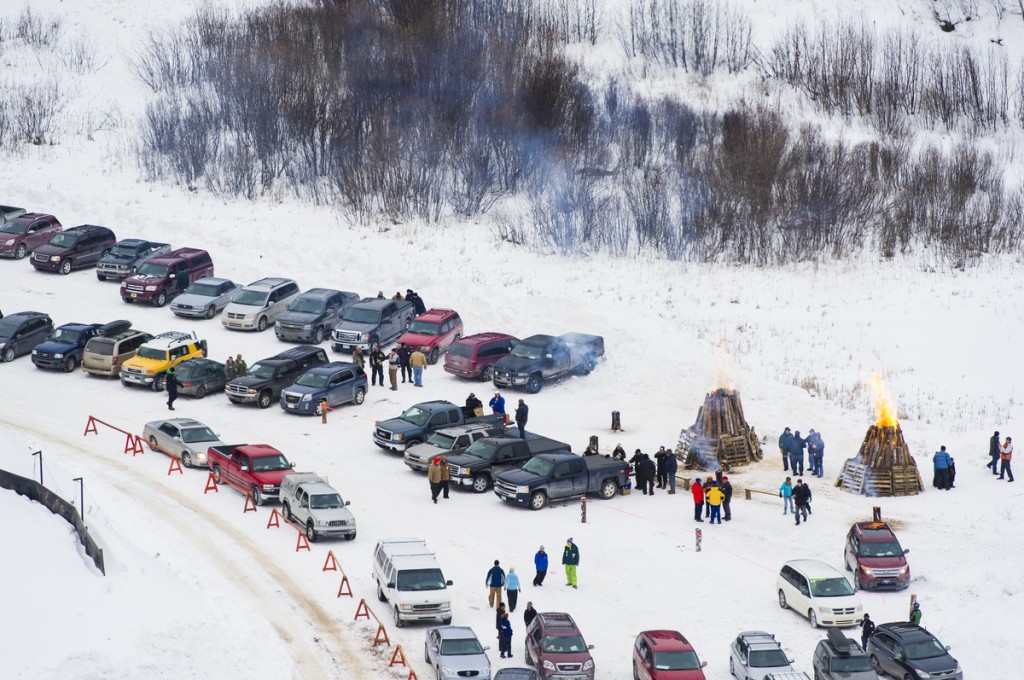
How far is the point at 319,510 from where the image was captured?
29031mm

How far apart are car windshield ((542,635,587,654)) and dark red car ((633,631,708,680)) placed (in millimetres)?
1076

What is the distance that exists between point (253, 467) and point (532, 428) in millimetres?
10248

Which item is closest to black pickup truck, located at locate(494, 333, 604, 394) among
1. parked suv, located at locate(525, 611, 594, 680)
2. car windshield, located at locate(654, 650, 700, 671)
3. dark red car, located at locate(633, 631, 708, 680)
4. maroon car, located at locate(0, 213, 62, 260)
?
parked suv, located at locate(525, 611, 594, 680)

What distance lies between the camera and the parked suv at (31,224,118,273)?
49.9 metres

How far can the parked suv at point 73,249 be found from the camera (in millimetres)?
49906

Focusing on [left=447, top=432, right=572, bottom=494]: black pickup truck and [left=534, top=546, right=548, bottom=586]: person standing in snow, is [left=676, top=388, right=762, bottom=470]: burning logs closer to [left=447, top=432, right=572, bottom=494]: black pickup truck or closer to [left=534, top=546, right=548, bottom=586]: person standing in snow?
[left=447, top=432, right=572, bottom=494]: black pickup truck

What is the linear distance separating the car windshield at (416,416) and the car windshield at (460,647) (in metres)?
13.7

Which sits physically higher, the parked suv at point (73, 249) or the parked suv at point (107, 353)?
the parked suv at point (73, 249)

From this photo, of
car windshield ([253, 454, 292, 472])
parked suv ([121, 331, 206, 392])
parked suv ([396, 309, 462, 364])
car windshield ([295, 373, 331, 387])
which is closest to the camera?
car windshield ([253, 454, 292, 472])

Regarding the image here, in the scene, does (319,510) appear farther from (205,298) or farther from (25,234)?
(25,234)

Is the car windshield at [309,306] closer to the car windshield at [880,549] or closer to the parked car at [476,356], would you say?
the parked car at [476,356]

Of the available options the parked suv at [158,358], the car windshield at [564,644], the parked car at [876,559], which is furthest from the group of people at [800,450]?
the parked suv at [158,358]

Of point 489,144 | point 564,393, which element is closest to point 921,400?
point 564,393

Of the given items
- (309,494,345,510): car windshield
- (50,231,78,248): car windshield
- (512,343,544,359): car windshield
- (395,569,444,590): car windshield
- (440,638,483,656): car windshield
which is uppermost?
(50,231,78,248): car windshield
